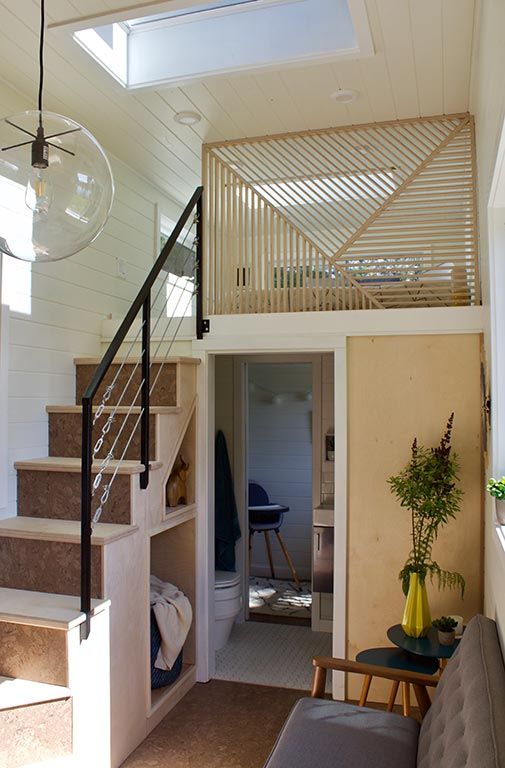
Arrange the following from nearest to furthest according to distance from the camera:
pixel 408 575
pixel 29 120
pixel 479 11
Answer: pixel 29 120
pixel 479 11
pixel 408 575

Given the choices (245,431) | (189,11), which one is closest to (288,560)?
(245,431)

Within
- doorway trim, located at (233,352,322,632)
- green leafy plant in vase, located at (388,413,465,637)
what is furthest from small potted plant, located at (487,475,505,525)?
doorway trim, located at (233,352,322,632)

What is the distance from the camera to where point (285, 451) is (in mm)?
5879

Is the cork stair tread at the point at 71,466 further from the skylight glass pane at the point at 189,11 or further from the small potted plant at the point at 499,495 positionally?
the skylight glass pane at the point at 189,11

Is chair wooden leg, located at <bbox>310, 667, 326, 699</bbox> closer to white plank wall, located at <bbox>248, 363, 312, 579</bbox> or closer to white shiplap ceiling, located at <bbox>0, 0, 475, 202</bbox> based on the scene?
white shiplap ceiling, located at <bbox>0, 0, 475, 202</bbox>

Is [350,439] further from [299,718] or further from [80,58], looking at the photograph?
[80,58]

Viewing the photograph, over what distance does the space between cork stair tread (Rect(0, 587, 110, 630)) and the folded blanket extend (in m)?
0.63

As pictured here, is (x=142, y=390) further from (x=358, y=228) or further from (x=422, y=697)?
(x=422, y=697)

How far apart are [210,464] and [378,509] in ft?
3.11

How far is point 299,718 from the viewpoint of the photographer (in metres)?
2.18

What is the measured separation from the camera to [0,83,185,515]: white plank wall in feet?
10.1

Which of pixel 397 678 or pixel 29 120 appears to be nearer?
pixel 29 120

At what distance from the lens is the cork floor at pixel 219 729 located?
9.02 feet

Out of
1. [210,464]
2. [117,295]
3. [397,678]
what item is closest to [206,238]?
[117,295]
